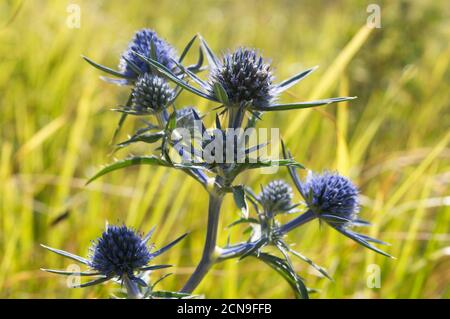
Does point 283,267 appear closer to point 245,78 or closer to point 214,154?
point 214,154

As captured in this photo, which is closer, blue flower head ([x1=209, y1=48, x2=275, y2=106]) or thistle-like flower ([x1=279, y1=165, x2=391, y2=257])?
blue flower head ([x1=209, y1=48, x2=275, y2=106])

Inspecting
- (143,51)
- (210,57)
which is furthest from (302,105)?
(143,51)

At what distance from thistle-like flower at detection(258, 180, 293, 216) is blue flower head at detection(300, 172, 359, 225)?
0.05m

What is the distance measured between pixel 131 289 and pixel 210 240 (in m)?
0.21

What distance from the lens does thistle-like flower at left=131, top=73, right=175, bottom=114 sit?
1.20 meters

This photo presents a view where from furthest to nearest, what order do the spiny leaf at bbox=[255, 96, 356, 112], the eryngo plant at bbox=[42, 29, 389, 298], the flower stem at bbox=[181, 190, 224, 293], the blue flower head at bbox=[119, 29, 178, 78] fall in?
the blue flower head at bbox=[119, 29, 178, 78] → the flower stem at bbox=[181, 190, 224, 293] → the eryngo plant at bbox=[42, 29, 389, 298] → the spiny leaf at bbox=[255, 96, 356, 112]

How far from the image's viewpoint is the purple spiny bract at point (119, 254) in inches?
45.4

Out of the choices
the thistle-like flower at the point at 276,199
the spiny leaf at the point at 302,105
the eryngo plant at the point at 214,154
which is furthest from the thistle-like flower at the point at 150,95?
the thistle-like flower at the point at 276,199

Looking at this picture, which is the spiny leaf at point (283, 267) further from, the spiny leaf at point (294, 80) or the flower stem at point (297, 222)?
the spiny leaf at point (294, 80)

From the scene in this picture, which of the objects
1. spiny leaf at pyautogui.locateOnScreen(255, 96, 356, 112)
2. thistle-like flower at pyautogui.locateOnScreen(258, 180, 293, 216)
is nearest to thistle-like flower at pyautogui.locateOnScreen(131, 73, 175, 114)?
spiny leaf at pyautogui.locateOnScreen(255, 96, 356, 112)

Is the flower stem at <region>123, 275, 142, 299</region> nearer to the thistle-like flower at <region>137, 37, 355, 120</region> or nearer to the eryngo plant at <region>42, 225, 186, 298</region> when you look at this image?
the eryngo plant at <region>42, 225, 186, 298</region>

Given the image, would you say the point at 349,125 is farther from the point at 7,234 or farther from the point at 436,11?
the point at 7,234

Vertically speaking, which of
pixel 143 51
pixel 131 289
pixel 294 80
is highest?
pixel 143 51

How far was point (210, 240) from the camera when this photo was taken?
1.21 m
